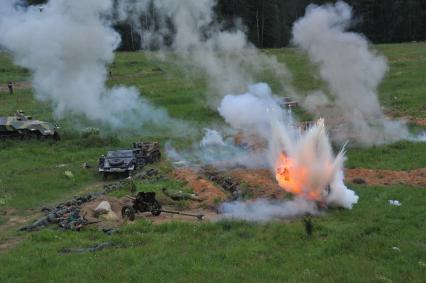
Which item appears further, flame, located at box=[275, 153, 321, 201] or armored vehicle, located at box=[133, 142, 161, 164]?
armored vehicle, located at box=[133, 142, 161, 164]

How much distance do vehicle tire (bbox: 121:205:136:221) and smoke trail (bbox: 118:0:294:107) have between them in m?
15.8

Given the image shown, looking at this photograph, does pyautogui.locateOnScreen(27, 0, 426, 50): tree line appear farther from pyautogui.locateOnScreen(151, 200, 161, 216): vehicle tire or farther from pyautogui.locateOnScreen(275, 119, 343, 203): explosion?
pyautogui.locateOnScreen(151, 200, 161, 216): vehicle tire

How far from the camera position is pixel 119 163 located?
93.9ft

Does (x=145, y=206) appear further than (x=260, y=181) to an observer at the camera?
No

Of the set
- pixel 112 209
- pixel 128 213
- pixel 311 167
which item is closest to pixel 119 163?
pixel 112 209

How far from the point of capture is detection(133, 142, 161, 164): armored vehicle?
3070 cm

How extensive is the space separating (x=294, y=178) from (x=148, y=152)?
1070 centimetres

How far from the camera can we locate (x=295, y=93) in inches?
1710

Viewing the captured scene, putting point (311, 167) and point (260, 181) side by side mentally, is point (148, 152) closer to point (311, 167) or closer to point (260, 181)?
point (260, 181)

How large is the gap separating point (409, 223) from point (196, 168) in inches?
486

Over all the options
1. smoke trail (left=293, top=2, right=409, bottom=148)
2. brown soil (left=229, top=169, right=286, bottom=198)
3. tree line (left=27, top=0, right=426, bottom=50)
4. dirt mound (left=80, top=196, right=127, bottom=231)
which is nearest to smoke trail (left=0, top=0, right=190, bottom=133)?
tree line (left=27, top=0, right=426, bottom=50)

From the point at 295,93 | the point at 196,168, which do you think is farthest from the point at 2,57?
the point at 196,168

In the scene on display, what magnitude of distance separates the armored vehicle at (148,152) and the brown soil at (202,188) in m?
2.97

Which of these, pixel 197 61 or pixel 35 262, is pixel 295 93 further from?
pixel 35 262
